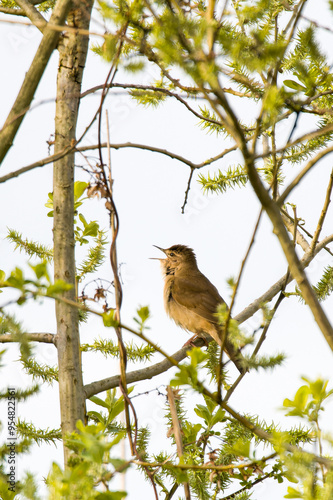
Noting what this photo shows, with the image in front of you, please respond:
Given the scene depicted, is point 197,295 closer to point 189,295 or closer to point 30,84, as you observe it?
point 189,295

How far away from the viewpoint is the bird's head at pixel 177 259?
6609 millimetres

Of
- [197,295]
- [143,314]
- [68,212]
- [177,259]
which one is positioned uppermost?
[177,259]

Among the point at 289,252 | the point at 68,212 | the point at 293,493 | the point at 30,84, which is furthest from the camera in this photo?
the point at 68,212

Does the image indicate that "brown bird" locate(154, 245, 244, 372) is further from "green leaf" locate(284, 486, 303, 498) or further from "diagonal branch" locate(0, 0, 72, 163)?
"green leaf" locate(284, 486, 303, 498)

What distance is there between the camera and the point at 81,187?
3.30 metres

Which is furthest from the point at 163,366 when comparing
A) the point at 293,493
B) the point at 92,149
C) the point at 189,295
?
the point at 189,295

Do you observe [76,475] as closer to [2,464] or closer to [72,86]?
[2,464]

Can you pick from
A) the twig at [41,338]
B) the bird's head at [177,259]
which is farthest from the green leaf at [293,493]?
the bird's head at [177,259]

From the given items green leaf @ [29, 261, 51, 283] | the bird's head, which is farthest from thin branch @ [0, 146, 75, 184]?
the bird's head

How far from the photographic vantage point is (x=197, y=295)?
592 centimetres

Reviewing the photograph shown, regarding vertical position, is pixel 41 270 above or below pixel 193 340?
below

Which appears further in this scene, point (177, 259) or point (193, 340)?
point (177, 259)

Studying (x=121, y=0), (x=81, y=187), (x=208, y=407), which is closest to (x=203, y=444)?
(x=208, y=407)

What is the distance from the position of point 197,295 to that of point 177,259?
0.86m
